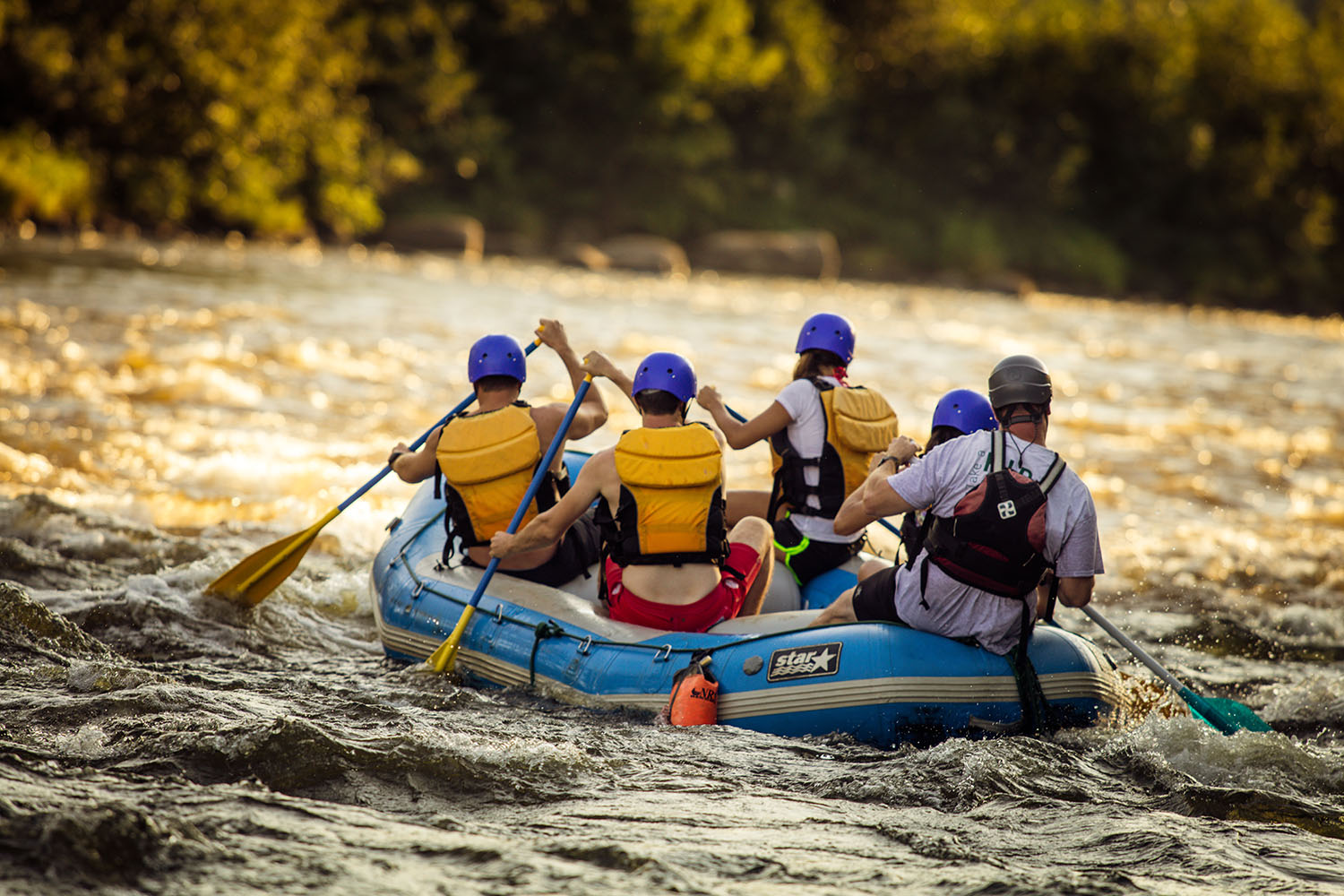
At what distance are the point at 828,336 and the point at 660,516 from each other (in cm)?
132

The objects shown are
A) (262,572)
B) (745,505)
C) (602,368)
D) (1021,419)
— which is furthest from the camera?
(745,505)

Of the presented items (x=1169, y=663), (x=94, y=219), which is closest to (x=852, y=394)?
(x=1169, y=663)

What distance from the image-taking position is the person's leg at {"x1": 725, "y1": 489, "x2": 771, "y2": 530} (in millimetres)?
5793

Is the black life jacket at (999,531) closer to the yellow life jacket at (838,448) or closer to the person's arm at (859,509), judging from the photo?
the person's arm at (859,509)

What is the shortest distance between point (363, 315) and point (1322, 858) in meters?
14.1

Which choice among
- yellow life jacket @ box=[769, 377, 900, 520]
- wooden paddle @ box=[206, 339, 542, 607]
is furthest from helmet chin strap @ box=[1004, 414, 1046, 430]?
wooden paddle @ box=[206, 339, 542, 607]

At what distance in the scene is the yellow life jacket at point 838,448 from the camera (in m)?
5.25

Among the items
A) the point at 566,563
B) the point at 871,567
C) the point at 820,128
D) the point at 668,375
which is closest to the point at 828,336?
the point at 871,567

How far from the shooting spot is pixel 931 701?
422 cm

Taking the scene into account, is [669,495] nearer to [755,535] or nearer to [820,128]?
[755,535]

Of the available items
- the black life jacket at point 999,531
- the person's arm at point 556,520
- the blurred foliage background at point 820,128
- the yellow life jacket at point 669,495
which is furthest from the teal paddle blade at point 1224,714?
the blurred foliage background at point 820,128

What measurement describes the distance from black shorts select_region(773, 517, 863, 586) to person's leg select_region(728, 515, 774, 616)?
1.11 feet

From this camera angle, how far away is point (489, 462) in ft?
16.4

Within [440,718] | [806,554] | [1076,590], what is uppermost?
[1076,590]
